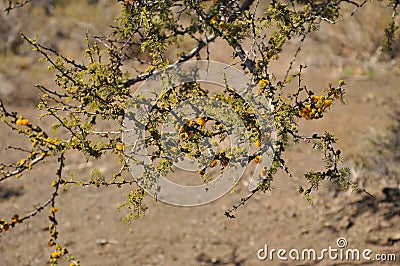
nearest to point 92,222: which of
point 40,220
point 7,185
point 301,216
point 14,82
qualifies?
point 40,220

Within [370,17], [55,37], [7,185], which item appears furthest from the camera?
[55,37]

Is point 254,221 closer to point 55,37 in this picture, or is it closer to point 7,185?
point 7,185

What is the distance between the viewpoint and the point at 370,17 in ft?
25.9

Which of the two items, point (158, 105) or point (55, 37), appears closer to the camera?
point (158, 105)

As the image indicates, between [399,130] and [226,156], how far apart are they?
3.51 metres

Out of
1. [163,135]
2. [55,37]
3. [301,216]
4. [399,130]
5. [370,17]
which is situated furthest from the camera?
[55,37]

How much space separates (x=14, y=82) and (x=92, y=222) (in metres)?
3.74

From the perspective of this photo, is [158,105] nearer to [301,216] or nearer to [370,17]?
[301,216]

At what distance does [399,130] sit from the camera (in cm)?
548

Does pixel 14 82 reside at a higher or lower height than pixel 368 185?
higher

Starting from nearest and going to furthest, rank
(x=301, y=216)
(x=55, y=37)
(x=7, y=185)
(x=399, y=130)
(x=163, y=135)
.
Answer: (x=163, y=135)
(x=301, y=216)
(x=399, y=130)
(x=7, y=185)
(x=55, y=37)

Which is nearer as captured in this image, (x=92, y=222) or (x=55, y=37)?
(x=92, y=222)

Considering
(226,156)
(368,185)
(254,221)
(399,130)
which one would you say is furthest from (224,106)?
(399,130)

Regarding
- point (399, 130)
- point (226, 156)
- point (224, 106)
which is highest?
point (399, 130)
